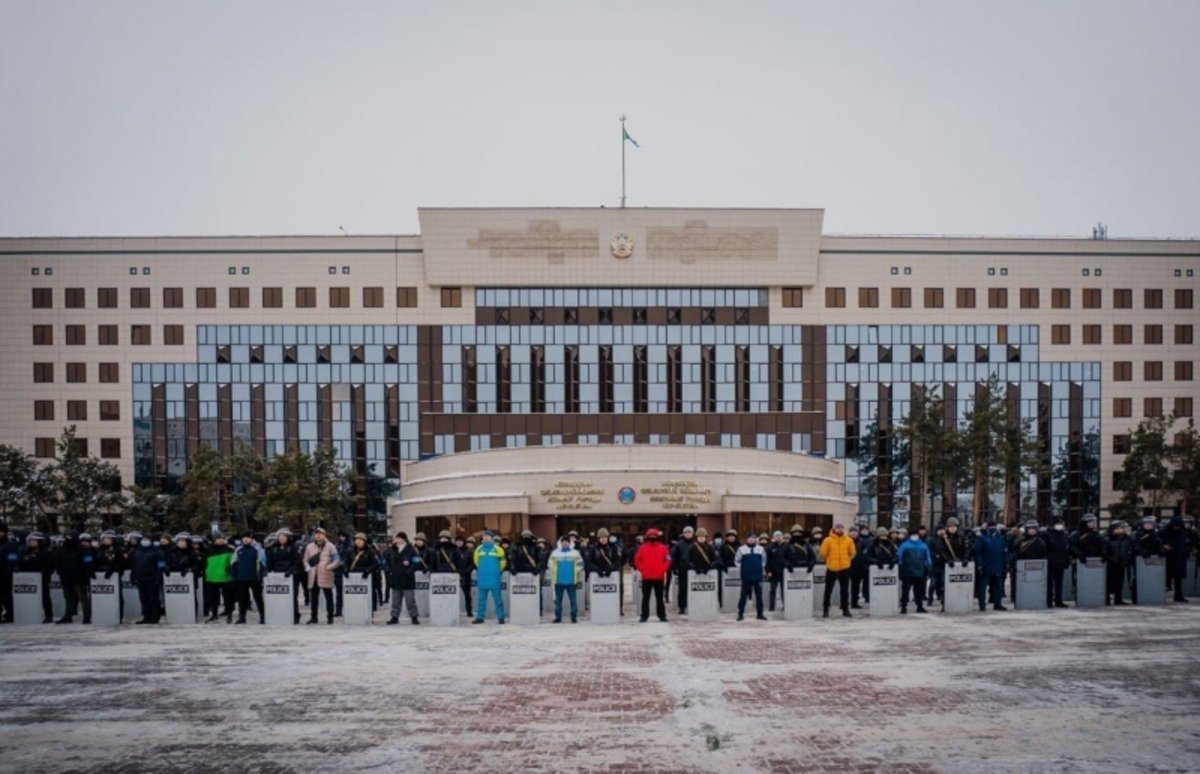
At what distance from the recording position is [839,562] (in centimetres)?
2536

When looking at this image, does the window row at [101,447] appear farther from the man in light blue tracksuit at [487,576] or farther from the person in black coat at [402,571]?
the man in light blue tracksuit at [487,576]

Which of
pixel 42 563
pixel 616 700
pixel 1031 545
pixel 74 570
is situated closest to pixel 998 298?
pixel 1031 545

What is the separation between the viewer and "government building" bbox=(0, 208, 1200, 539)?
75.2 meters

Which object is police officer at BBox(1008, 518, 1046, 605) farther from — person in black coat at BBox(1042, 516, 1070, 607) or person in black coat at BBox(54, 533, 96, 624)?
person in black coat at BBox(54, 533, 96, 624)

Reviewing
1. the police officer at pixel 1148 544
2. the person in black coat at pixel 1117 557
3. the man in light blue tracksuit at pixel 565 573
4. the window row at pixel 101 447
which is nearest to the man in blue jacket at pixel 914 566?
the person in black coat at pixel 1117 557

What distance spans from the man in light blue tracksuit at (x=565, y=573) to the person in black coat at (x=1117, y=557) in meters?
12.9

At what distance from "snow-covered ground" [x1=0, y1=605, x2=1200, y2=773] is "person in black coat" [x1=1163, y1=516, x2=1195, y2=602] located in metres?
6.25

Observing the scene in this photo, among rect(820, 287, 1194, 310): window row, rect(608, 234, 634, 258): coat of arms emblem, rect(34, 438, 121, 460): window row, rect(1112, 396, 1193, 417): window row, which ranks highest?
rect(608, 234, 634, 258): coat of arms emblem

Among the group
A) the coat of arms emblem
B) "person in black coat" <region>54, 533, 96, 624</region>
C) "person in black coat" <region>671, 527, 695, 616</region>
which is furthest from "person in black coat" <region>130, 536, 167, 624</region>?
→ the coat of arms emblem

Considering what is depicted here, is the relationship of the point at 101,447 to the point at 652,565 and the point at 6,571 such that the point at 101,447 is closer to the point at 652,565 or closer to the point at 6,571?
the point at 6,571

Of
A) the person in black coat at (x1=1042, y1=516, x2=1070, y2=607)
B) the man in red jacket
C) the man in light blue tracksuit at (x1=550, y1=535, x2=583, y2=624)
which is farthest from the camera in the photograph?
the person in black coat at (x1=1042, y1=516, x2=1070, y2=607)

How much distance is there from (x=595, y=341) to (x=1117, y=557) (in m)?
52.7

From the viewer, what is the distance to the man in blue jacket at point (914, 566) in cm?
2519

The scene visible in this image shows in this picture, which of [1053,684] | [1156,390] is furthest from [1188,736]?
[1156,390]
